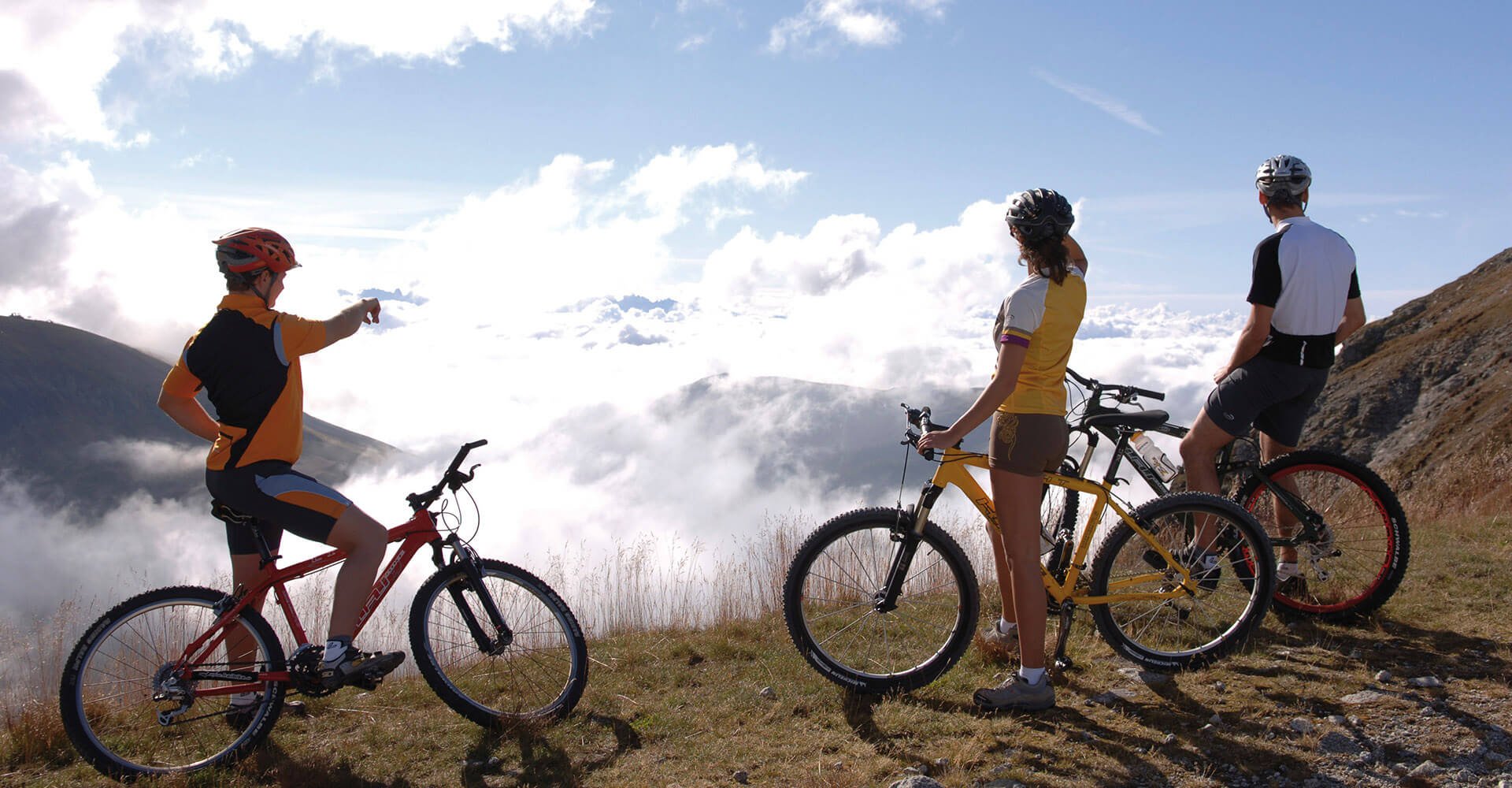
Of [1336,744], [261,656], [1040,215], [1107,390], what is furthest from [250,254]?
[1336,744]

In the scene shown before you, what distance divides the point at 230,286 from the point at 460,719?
2.54 meters

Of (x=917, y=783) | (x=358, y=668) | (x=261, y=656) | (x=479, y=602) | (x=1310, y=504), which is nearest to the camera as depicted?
(x=917, y=783)

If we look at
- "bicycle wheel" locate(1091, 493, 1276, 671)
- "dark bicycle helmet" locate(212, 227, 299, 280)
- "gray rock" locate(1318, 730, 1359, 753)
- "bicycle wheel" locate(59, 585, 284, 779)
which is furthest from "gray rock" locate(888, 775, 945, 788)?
"dark bicycle helmet" locate(212, 227, 299, 280)

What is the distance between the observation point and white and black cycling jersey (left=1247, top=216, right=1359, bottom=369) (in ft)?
15.5

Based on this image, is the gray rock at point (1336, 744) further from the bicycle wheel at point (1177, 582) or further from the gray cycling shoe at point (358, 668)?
the gray cycling shoe at point (358, 668)

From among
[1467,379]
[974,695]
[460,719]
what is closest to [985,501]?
[974,695]

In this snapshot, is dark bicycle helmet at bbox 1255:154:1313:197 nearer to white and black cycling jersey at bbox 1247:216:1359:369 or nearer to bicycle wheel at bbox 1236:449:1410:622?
white and black cycling jersey at bbox 1247:216:1359:369

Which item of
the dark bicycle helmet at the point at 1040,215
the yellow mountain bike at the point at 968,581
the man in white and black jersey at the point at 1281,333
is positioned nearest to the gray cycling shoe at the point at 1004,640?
the yellow mountain bike at the point at 968,581

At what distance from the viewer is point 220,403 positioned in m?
4.14

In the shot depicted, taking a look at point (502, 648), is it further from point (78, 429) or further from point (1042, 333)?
point (78, 429)

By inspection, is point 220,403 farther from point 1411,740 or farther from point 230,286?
point 1411,740

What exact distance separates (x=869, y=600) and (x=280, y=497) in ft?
9.61

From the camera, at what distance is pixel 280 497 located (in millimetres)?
4137

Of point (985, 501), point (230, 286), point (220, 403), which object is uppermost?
point (230, 286)
